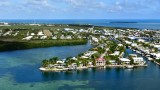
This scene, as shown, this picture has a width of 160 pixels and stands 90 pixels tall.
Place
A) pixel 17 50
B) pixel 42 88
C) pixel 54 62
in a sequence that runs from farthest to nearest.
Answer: pixel 17 50, pixel 54 62, pixel 42 88

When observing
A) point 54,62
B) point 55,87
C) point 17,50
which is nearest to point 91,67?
point 54,62

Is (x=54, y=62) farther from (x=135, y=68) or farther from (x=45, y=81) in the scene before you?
(x=135, y=68)

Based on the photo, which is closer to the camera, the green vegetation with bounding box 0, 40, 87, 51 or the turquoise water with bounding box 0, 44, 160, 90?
the turquoise water with bounding box 0, 44, 160, 90

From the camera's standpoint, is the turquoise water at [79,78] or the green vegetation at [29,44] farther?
the green vegetation at [29,44]

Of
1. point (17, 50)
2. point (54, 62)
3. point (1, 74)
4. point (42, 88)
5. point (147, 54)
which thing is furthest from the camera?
point (17, 50)

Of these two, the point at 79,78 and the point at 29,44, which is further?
the point at 29,44

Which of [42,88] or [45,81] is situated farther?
[45,81]

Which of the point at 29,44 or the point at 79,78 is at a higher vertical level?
the point at 29,44
